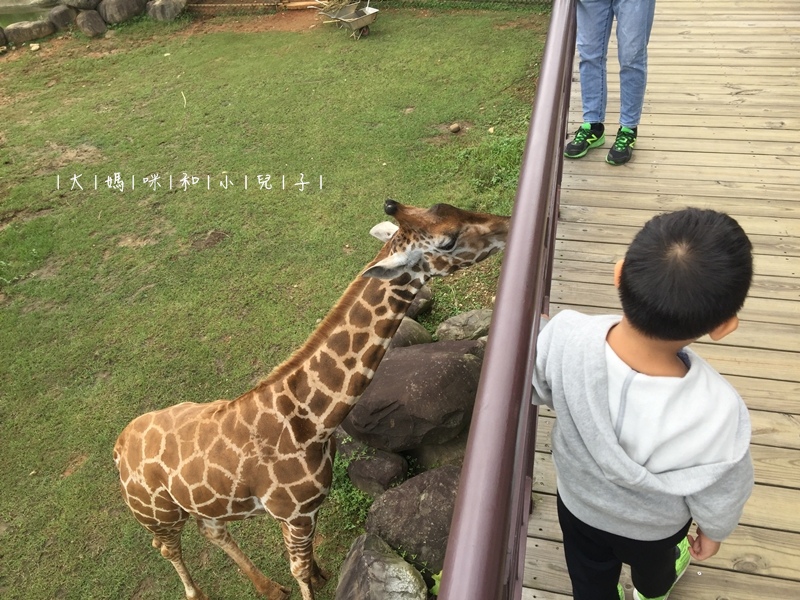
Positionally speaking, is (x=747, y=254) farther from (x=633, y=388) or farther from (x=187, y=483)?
(x=187, y=483)

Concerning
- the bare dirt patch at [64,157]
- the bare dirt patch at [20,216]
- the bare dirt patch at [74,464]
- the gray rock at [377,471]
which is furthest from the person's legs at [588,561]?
the bare dirt patch at [64,157]

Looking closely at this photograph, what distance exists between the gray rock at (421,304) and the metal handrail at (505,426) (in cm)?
313

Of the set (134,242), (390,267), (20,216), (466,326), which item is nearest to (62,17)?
(20,216)

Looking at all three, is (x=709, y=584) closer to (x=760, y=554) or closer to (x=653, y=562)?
(x=760, y=554)

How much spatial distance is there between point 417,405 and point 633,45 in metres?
2.45

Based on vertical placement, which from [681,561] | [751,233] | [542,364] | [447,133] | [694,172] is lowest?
[447,133]

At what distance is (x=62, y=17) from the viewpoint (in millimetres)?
11703

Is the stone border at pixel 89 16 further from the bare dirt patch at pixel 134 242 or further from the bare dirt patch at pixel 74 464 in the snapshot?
the bare dirt patch at pixel 74 464

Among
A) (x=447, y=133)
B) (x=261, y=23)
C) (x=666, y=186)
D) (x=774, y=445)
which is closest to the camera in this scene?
(x=774, y=445)

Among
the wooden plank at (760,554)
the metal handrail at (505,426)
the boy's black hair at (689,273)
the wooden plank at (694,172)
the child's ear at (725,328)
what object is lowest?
the wooden plank at (760,554)

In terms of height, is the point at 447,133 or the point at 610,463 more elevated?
the point at 610,463

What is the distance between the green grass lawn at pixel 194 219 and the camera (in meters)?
4.26

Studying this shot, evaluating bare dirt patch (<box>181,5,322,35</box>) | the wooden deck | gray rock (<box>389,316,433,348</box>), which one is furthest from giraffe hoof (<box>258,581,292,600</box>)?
bare dirt patch (<box>181,5,322,35</box>)

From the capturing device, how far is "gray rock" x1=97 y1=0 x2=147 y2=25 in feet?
37.6
